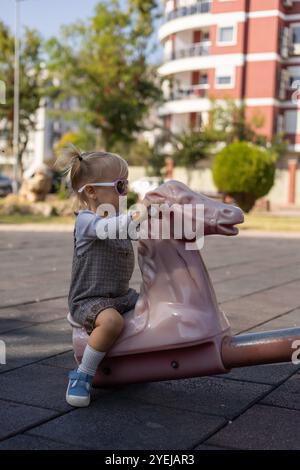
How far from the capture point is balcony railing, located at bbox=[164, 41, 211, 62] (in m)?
41.3

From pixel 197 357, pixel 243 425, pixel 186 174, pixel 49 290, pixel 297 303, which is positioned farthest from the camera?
pixel 186 174

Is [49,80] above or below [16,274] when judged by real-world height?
above

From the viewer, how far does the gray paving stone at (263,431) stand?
256cm

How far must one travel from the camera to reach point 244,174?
21.8 m

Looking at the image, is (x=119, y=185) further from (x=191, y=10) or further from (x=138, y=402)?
(x=191, y=10)

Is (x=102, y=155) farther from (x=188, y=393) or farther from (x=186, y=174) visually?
(x=186, y=174)

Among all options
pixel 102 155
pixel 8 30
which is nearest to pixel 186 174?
pixel 8 30

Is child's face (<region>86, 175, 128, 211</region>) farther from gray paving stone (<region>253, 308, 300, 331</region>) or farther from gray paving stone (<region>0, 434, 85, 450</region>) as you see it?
gray paving stone (<region>253, 308, 300, 331</region>)

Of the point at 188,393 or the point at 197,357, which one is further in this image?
the point at 188,393

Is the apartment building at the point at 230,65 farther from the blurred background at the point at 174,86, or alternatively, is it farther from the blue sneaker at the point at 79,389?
the blue sneaker at the point at 79,389

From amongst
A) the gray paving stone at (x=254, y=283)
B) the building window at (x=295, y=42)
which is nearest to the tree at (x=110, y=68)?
the building window at (x=295, y=42)

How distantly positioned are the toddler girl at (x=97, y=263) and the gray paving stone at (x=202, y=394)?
31cm

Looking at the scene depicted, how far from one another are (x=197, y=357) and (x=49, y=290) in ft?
11.7

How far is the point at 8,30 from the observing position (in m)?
37.8
